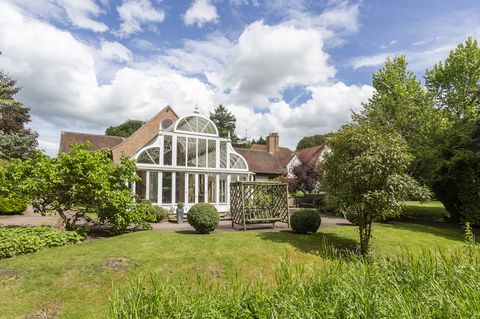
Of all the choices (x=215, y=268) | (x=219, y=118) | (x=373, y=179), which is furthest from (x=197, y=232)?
(x=219, y=118)

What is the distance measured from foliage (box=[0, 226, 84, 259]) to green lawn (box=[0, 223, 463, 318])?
0.43m

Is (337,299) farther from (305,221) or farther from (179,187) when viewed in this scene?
(179,187)

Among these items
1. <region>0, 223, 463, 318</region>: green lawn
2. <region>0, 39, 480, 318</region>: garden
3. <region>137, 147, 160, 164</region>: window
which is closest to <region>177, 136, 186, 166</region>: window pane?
<region>137, 147, 160, 164</region>: window

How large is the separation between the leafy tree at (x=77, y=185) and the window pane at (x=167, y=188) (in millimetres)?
6920

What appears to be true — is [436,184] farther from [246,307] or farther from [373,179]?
[246,307]

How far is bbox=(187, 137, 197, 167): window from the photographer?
69.2ft

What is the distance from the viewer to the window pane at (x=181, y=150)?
20734 millimetres

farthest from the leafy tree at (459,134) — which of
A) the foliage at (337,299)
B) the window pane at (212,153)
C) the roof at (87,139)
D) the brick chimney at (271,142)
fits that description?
the roof at (87,139)

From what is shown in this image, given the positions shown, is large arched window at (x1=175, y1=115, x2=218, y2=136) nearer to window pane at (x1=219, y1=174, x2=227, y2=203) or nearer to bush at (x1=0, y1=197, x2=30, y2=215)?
window pane at (x1=219, y1=174, x2=227, y2=203)

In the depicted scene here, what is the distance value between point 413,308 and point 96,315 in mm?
5958

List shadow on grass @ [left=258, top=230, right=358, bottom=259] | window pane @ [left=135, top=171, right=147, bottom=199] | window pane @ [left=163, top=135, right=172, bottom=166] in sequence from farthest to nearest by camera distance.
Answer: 1. window pane @ [left=163, top=135, right=172, bottom=166]
2. window pane @ [left=135, top=171, right=147, bottom=199]
3. shadow on grass @ [left=258, top=230, right=358, bottom=259]

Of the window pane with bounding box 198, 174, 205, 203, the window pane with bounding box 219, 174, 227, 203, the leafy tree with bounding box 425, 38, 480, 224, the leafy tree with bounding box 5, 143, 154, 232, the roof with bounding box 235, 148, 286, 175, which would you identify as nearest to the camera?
the leafy tree with bounding box 5, 143, 154, 232

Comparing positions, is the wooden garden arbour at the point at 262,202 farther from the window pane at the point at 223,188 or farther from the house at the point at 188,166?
the window pane at the point at 223,188

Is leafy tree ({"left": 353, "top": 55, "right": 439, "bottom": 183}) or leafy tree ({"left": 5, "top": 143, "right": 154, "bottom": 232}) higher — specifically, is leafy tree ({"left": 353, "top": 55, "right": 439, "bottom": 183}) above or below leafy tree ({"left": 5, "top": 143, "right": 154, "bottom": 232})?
above
